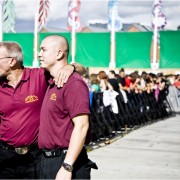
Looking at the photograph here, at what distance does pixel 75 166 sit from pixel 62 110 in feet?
1.39

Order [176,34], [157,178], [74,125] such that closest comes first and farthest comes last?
1. [74,125]
2. [157,178]
3. [176,34]

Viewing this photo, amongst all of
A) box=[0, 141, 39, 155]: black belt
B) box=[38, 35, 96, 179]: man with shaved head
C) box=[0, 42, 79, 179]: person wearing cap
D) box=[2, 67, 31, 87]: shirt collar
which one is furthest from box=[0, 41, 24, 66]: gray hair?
box=[0, 141, 39, 155]: black belt

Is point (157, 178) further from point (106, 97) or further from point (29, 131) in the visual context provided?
point (106, 97)

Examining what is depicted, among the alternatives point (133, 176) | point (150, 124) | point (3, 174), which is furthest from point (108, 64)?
point (3, 174)

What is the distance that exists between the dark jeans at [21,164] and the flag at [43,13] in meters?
20.9

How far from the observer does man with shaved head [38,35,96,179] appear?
12.2ft

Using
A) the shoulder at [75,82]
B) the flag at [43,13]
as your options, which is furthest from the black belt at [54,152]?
the flag at [43,13]

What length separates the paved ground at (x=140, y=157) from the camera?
8.27m

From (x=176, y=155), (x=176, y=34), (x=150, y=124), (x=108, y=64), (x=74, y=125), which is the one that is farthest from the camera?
(x=108, y=64)

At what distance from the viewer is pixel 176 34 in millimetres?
24203

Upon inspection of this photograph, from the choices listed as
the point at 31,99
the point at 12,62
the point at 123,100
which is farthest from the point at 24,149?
the point at 123,100

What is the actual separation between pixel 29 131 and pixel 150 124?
13.0 meters

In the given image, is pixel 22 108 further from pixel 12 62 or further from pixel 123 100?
pixel 123 100

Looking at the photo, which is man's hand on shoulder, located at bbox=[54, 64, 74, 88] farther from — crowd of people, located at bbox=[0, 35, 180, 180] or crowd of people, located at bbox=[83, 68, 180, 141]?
crowd of people, located at bbox=[83, 68, 180, 141]
